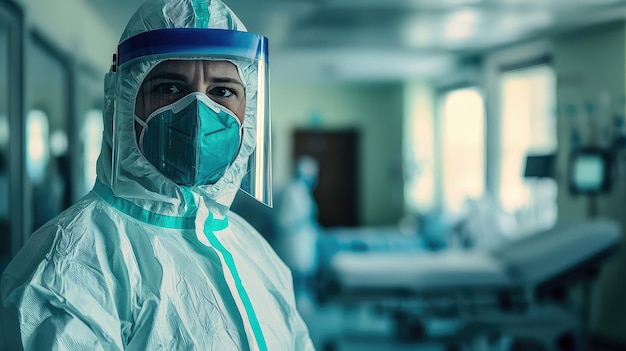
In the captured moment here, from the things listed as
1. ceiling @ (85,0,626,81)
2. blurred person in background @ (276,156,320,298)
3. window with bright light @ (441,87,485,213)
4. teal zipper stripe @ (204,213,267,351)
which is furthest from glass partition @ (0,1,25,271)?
window with bright light @ (441,87,485,213)

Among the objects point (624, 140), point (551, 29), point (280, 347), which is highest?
point (551, 29)

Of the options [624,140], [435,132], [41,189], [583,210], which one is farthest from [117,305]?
[435,132]

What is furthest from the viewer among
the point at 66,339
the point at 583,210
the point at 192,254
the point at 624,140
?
the point at 583,210

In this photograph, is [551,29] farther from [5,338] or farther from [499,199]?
[5,338]

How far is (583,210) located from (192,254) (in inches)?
171

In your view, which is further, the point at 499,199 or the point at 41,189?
the point at 499,199

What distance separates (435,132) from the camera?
7.66 m

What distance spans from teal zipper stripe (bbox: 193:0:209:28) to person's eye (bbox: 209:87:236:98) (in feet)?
0.38

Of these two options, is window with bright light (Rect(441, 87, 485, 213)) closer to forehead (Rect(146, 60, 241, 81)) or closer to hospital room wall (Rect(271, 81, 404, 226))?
hospital room wall (Rect(271, 81, 404, 226))

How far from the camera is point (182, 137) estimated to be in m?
1.06

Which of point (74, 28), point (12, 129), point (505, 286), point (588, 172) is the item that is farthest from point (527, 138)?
point (12, 129)

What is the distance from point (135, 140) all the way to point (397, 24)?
399 cm

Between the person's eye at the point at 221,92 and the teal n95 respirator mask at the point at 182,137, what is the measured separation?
26 mm

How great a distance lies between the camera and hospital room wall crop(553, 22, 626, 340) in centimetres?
438
